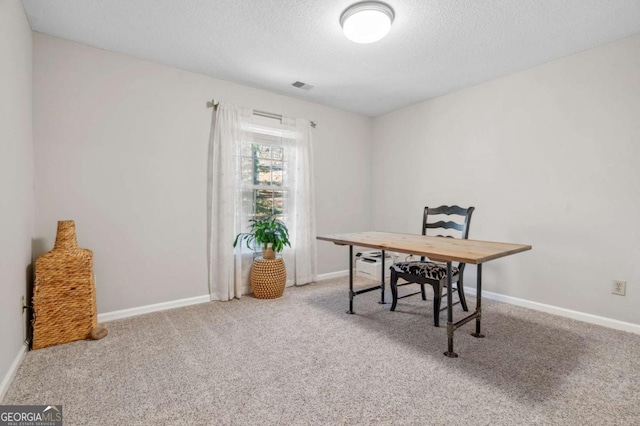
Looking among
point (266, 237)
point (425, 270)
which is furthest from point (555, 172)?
point (266, 237)

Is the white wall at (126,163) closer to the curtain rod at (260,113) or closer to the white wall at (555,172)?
the curtain rod at (260,113)

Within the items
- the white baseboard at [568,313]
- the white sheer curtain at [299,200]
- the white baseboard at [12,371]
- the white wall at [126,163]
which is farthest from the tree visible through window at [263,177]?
the white baseboard at [568,313]

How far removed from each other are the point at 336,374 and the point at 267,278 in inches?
62.7

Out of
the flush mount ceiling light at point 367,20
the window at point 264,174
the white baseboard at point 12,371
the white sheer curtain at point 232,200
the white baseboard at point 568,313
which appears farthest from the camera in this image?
the window at point 264,174

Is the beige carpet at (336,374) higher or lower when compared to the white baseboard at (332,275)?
lower

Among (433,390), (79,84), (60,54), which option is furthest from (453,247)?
(60,54)

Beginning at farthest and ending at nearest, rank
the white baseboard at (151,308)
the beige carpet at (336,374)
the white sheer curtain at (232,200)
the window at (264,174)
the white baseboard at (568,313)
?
1. the window at (264,174)
2. the white sheer curtain at (232,200)
3. the white baseboard at (151,308)
4. the white baseboard at (568,313)
5. the beige carpet at (336,374)

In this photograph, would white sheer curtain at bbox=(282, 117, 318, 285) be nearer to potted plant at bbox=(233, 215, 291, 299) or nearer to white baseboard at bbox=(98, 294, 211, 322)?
potted plant at bbox=(233, 215, 291, 299)

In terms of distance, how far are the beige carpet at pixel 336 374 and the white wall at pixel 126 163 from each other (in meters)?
0.51

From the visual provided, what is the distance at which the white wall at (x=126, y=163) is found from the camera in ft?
7.86

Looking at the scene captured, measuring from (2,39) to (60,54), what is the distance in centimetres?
95

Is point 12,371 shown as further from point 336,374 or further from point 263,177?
point 263,177

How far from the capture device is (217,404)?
4.87 feet

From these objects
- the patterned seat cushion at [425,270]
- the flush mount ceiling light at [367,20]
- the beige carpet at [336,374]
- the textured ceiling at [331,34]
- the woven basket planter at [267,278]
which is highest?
the textured ceiling at [331,34]
